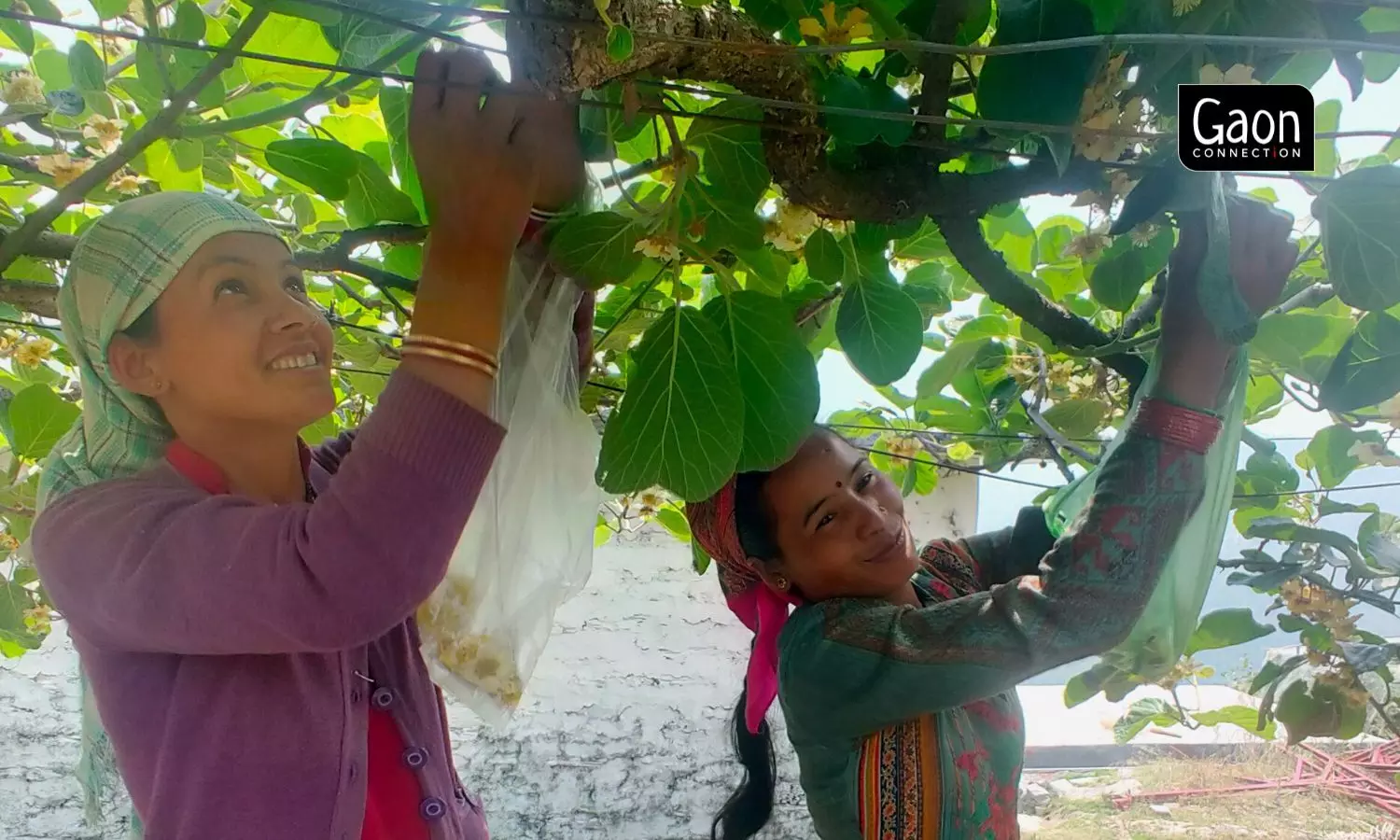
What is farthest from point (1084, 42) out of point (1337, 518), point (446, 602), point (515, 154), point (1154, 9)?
point (1337, 518)

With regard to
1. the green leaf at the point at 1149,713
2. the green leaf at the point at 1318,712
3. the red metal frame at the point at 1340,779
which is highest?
the green leaf at the point at 1318,712

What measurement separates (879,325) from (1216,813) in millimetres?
1619

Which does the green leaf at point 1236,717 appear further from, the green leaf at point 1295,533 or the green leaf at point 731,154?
the green leaf at point 731,154

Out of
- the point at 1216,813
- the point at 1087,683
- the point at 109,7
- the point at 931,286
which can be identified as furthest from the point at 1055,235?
the point at 1216,813

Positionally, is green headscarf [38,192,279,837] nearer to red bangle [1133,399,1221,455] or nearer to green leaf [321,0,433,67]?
green leaf [321,0,433,67]

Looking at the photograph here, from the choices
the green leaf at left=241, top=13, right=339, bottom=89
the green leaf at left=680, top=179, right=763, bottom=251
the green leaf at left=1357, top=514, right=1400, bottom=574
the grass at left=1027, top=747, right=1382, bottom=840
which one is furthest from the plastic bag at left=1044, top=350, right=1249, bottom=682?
the grass at left=1027, top=747, right=1382, bottom=840

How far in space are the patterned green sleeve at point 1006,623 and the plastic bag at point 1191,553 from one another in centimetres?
2

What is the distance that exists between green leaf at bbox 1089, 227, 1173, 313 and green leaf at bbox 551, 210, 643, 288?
13.3 inches

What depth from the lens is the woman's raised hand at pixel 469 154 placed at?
0.42 m

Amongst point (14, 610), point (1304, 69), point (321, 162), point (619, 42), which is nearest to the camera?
point (619, 42)

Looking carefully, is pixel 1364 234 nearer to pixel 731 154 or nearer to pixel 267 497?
pixel 731 154

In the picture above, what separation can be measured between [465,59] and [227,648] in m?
0.30

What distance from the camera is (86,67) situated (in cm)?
69

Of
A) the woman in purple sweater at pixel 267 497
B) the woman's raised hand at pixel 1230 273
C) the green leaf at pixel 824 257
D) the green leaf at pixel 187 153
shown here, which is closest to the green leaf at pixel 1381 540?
the woman's raised hand at pixel 1230 273
